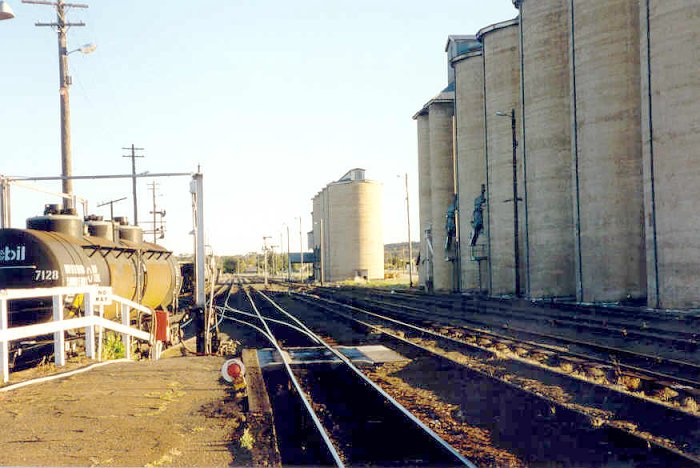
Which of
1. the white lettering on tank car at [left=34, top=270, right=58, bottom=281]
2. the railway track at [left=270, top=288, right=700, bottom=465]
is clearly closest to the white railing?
the white lettering on tank car at [left=34, top=270, right=58, bottom=281]

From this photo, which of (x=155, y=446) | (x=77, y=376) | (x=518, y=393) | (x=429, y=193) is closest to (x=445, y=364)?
(x=518, y=393)

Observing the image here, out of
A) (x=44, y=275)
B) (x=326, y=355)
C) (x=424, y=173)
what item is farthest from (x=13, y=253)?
(x=424, y=173)

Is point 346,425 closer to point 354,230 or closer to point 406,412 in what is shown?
point 406,412

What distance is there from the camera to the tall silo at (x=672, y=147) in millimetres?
22969

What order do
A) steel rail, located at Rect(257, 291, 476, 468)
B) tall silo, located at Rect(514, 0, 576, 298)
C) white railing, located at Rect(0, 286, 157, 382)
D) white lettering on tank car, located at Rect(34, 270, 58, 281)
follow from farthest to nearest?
tall silo, located at Rect(514, 0, 576, 298) < white lettering on tank car, located at Rect(34, 270, 58, 281) < white railing, located at Rect(0, 286, 157, 382) < steel rail, located at Rect(257, 291, 476, 468)

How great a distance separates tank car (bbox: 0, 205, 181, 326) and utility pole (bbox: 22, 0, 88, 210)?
11.3ft

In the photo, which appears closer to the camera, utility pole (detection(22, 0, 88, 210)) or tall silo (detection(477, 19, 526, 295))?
utility pole (detection(22, 0, 88, 210))

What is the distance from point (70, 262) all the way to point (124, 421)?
6578 millimetres

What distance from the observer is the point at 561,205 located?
112 feet

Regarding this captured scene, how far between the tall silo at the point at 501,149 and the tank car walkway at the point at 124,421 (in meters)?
30.4

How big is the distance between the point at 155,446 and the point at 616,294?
25064 mm

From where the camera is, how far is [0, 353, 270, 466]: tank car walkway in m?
6.83

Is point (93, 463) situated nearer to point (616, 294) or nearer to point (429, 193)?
point (616, 294)

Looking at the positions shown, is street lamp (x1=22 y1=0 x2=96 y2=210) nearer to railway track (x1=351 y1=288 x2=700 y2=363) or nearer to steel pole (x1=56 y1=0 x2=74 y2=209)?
steel pole (x1=56 y1=0 x2=74 y2=209)
